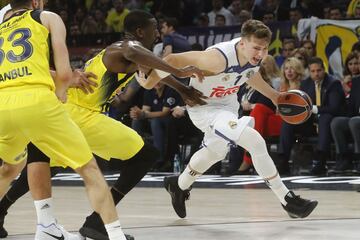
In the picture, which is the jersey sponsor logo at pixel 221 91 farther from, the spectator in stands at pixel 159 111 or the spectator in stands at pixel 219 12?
the spectator in stands at pixel 219 12

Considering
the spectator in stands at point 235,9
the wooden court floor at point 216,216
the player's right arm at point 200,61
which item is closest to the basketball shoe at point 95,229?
the wooden court floor at point 216,216

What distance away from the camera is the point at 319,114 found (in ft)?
35.7

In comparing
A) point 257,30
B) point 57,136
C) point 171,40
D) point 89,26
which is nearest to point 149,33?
point 257,30

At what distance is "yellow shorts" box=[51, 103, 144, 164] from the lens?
5.87m

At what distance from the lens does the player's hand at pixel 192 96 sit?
6.54 metres

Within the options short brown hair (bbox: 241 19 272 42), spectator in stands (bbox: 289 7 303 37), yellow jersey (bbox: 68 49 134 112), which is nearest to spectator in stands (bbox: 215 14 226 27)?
spectator in stands (bbox: 289 7 303 37)

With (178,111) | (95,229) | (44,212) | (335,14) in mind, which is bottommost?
(178,111)

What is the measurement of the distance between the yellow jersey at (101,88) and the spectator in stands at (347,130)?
512cm

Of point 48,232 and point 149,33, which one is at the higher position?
point 149,33

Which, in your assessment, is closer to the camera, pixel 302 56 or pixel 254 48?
pixel 254 48

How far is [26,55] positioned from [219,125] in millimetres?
2184

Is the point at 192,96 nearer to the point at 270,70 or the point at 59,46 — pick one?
the point at 59,46

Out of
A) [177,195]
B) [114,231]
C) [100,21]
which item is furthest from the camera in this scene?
[100,21]

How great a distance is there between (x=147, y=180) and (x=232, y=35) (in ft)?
12.3
